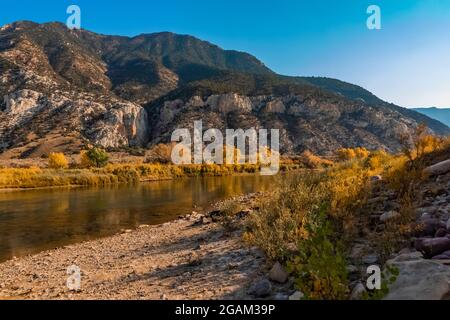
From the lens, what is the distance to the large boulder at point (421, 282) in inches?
154

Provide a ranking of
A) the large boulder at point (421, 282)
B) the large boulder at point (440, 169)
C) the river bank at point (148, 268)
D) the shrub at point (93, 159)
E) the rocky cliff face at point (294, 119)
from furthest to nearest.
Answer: the rocky cliff face at point (294, 119)
the shrub at point (93, 159)
the large boulder at point (440, 169)
the river bank at point (148, 268)
the large boulder at point (421, 282)

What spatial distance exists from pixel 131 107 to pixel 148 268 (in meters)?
83.8

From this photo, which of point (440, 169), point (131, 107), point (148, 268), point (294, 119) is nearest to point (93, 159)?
point (131, 107)

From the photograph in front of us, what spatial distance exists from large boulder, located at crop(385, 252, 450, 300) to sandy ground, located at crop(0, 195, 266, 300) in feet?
6.95

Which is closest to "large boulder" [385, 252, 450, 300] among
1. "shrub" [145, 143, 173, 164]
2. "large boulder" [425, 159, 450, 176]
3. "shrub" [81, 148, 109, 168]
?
"large boulder" [425, 159, 450, 176]

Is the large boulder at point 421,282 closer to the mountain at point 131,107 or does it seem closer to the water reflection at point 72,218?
the water reflection at point 72,218

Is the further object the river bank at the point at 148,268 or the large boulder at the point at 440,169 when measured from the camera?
the large boulder at the point at 440,169

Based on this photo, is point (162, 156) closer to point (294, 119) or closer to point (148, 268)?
point (294, 119)

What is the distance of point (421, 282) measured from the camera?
4.14 metres

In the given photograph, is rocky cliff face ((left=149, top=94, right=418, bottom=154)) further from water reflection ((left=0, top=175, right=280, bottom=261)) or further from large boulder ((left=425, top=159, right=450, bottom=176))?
large boulder ((left=425, top=159, right=450, bottom=176))

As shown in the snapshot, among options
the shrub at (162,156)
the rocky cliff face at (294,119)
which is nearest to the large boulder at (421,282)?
the shrub at (162,156)

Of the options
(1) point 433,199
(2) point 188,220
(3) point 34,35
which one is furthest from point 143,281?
(3) point 34,35
